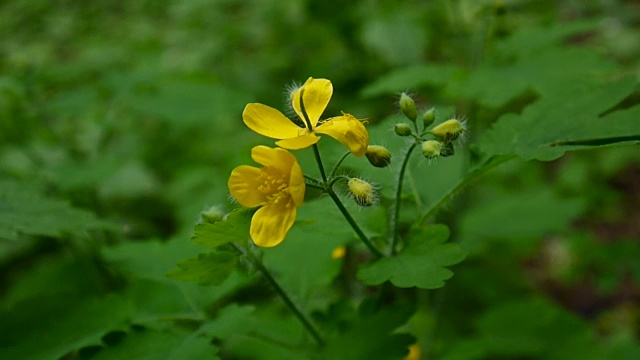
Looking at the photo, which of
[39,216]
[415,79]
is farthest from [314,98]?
[415,79]

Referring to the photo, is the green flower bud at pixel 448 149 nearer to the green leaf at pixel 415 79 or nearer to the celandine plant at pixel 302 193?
the celandine plant at pixel 302 193

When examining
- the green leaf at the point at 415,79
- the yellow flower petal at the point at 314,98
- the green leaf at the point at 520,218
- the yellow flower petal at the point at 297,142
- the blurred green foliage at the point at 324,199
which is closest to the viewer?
the yellow flower petal at the point at 297,142

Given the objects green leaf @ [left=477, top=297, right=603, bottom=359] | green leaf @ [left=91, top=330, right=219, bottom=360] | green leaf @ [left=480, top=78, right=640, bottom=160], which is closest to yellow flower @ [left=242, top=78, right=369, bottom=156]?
green leaf @ [left=480, top=78, right=640, bottom=160]

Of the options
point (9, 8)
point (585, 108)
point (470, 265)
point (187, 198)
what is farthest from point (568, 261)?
point (9, 8)

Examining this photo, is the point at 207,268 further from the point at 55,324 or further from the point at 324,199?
the point at 55,324

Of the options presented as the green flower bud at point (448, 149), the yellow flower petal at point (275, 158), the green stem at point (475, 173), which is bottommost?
the green stem at point (475, 173)

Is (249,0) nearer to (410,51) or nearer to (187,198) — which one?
(410,51)

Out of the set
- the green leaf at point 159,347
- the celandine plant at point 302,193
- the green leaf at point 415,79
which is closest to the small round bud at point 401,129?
the celandine plant at point 302,193
